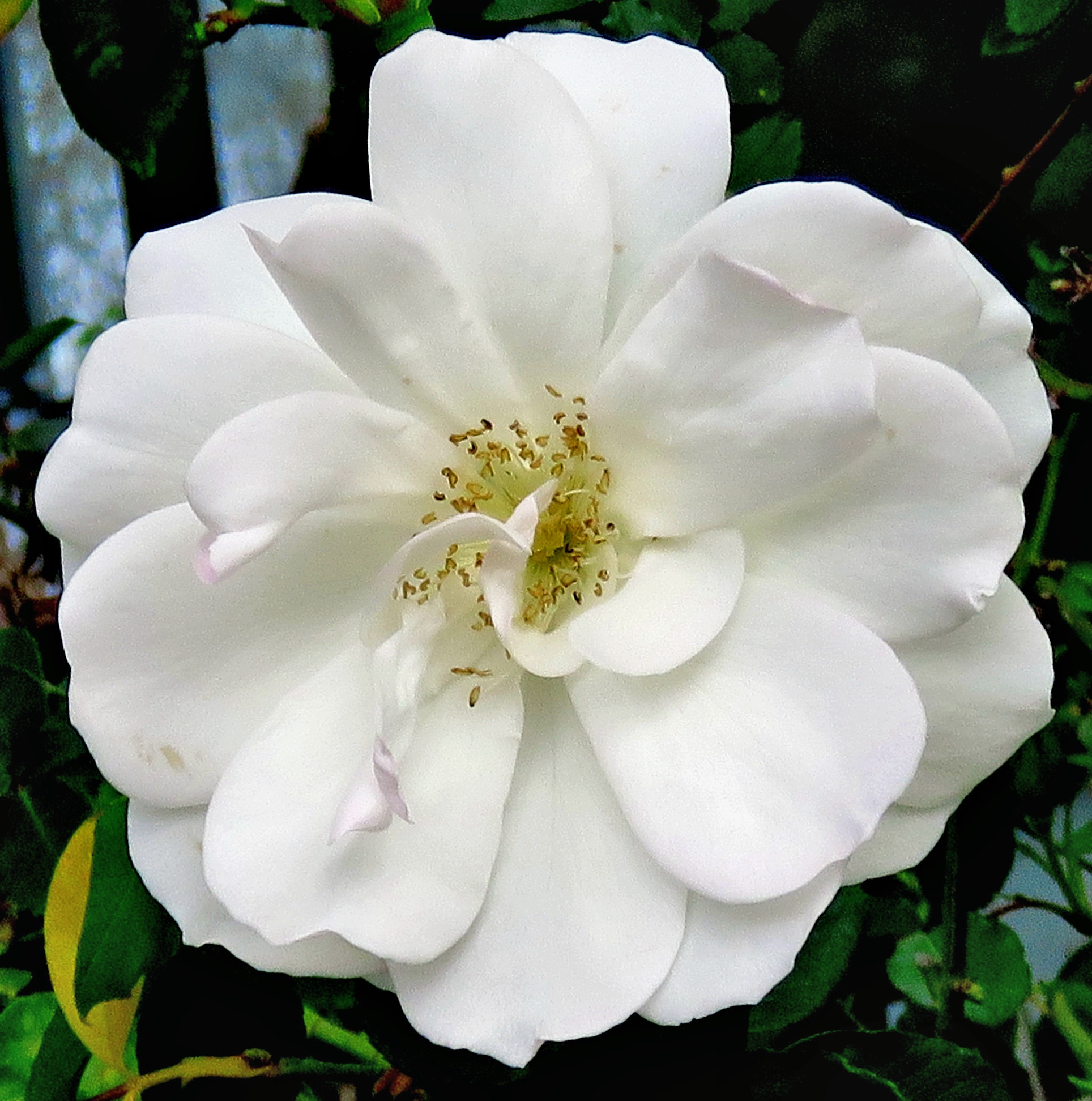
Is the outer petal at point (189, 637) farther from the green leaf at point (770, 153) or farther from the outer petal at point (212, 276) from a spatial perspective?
the green leaf at point (770, 153)

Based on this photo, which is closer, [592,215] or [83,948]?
[592,215]

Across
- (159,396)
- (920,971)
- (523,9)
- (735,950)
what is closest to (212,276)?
(159,396)

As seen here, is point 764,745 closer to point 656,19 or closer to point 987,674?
point 987,674

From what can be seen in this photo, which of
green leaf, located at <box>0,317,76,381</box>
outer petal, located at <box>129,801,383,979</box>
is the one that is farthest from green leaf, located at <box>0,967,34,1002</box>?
green leaf, located at <box>0,317,76,381</box>

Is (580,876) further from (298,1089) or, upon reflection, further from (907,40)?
(907,40)

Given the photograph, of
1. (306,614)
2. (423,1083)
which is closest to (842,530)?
(306,614)
